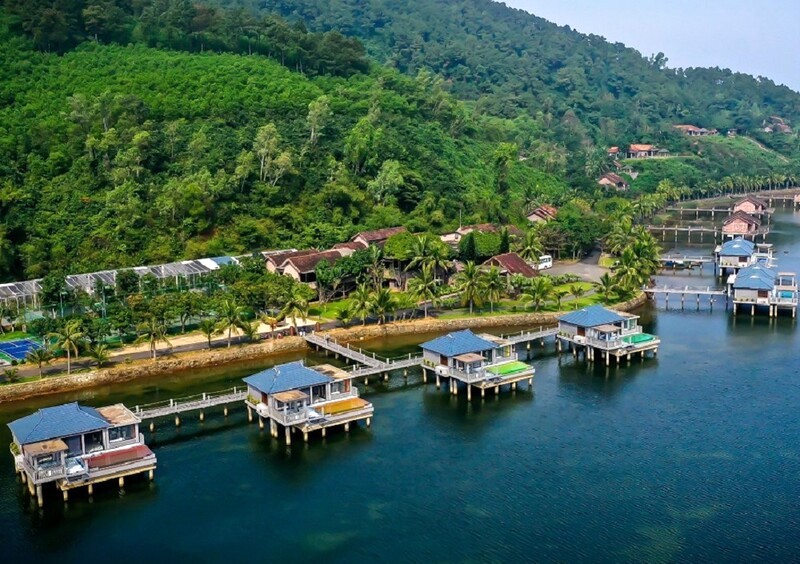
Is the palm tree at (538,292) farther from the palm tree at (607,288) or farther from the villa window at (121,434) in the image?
the villa window at (121,434)

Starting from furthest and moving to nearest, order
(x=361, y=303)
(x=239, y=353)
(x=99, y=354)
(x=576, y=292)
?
(x=576, y=292)
(x=361, y=303)
(x=239, y=353)
(x=99, y=354)

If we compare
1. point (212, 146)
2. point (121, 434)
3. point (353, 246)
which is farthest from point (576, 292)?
point (121, 434)

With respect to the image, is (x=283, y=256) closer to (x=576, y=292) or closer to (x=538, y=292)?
(x=538, y=292)

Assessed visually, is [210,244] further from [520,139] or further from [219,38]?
[520,139]

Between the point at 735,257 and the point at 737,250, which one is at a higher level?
the point at 737,250

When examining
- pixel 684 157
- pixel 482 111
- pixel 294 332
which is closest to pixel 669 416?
pixel 294 332

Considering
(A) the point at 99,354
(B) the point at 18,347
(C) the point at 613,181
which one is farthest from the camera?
(C) the point at 613,181
